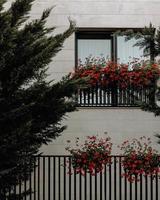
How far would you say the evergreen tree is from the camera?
10555 mm

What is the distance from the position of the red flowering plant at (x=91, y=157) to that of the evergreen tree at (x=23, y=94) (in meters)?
1.63

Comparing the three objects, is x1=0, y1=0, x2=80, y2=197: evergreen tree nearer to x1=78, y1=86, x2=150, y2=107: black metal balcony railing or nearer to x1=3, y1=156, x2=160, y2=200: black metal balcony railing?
x1=3, y1=156, x2=160, y2=200: black metal balcony railing

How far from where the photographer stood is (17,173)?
446 inches

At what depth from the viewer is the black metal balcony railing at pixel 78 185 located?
531 inches

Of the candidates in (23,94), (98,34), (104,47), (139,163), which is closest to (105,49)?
(104,47)

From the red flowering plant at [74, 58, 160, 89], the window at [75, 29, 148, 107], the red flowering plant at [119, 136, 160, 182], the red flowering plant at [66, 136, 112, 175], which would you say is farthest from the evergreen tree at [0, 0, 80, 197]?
the window at [75, 29, 148, 107]

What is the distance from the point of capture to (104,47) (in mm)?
14758

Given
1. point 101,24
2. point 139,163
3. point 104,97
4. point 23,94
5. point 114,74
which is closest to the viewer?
point 23,94

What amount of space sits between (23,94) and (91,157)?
2.80m

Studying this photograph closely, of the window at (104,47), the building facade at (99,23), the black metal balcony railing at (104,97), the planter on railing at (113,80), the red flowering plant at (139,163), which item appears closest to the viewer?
the red flowering plant at (139,163)

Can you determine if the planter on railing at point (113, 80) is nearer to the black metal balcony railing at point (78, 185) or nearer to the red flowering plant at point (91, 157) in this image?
the red flowering plant at point (91, 157)

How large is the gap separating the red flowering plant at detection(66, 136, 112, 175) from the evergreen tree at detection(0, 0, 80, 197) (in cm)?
163

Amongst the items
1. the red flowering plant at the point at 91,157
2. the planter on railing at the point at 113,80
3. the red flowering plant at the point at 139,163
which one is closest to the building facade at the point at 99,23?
the planter on railing at the point at 113,80

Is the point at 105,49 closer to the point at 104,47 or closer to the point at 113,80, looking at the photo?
the point at 104,47
